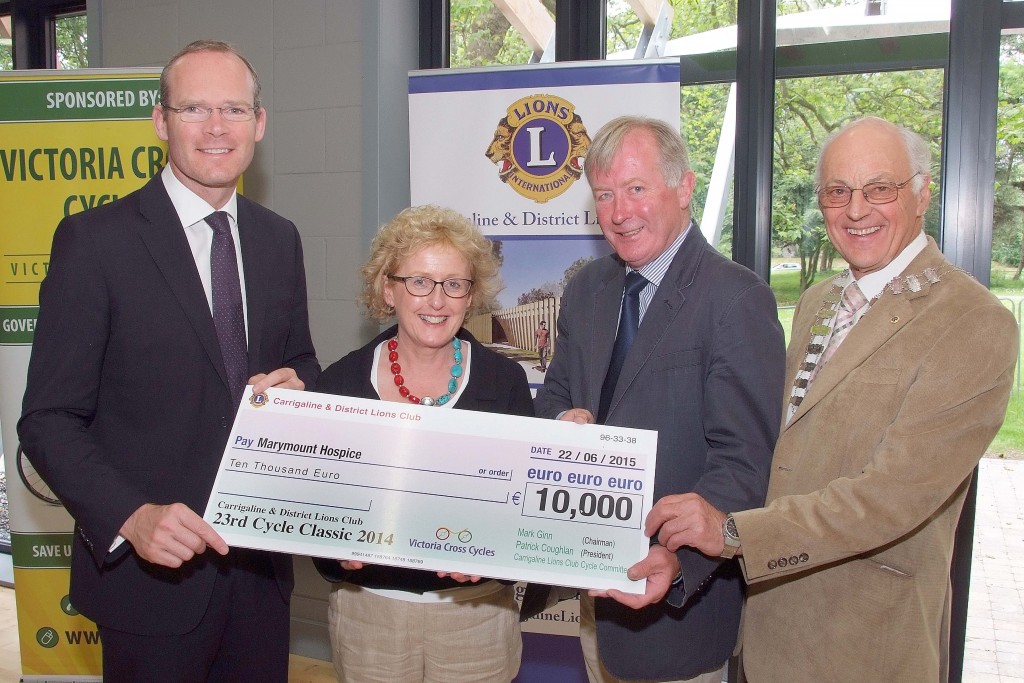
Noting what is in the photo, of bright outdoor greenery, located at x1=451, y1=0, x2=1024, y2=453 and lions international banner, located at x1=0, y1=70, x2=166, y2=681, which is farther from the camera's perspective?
lions international banner, located at x1=0, y1=70, x2=166, y2=681

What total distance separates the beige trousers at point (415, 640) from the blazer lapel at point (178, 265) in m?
0.66

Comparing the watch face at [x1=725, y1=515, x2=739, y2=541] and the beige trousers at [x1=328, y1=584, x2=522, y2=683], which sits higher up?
the watch face at [x1=725, y1=515, x2=739, y2=541]

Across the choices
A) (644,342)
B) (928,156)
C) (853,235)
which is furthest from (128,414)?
(928,156)

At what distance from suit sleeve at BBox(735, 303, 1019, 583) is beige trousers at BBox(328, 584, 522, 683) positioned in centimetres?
70

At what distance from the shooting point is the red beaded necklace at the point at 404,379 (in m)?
2.01

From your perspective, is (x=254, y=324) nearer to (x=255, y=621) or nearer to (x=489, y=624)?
(x=255, y=621)

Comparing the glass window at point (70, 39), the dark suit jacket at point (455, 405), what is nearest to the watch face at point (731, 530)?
the dark suit jacket at point (455, 405)

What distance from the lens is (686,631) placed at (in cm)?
177

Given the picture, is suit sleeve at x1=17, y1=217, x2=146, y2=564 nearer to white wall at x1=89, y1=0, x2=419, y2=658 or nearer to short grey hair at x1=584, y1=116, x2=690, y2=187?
short grey hair at x1=584, y1=116, x2=690, y2=187

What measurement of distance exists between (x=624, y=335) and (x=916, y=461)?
2.18ft

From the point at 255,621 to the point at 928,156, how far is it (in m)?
1.91

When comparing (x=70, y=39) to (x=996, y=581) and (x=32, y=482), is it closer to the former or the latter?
(x=32, y=482)

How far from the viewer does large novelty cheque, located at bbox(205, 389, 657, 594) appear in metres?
1.61

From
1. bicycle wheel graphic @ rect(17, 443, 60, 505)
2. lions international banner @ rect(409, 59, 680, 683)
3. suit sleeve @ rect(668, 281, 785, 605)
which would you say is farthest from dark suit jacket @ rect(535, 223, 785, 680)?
bicycle wheel graphic @ rect(17, 443, 60, 505)
